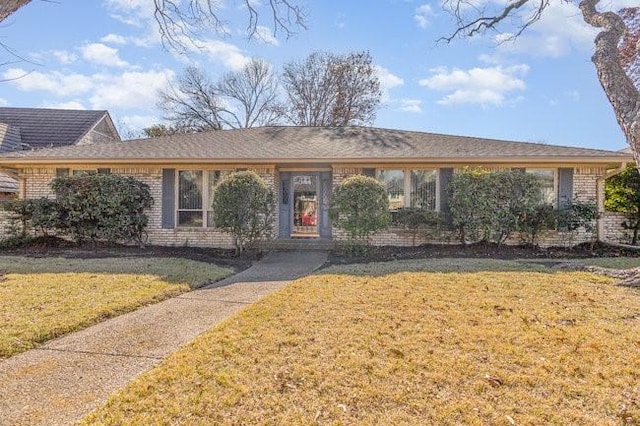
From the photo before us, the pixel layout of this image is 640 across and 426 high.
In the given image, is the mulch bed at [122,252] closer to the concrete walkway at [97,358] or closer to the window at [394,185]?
the concrete walkway at [97,358]

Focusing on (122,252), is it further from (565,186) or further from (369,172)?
(565,186)

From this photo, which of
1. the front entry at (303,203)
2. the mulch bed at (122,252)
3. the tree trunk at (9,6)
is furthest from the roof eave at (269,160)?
the tree trunk at (9,6)

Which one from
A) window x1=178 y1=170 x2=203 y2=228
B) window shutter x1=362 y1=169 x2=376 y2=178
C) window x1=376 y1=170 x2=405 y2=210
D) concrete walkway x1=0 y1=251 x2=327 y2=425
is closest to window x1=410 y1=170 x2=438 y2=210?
window x1=376 y1=170 x2=405 y2=210

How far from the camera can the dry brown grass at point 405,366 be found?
2637 millimetres

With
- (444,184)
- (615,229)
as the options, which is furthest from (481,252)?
(615,229)

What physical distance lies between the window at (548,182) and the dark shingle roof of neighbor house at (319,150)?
572 millimetres

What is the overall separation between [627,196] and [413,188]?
21.0ft

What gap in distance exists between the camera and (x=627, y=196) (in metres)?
12.1

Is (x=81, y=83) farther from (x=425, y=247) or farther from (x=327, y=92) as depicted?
(x=327, y=92)

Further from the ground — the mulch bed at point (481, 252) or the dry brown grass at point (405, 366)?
the mulch bed at point (481, 252)

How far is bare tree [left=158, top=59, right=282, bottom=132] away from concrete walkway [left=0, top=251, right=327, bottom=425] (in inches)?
1070

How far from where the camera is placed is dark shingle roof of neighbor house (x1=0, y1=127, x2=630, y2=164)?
1140cm

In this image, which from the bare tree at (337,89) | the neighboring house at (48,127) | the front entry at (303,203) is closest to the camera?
the front entry at (303,203)

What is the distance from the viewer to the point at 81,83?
12453 millimetres
